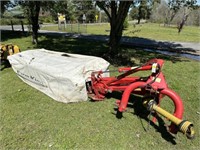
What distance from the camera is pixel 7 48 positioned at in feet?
22.7

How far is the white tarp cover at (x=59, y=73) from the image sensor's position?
14.6 feet

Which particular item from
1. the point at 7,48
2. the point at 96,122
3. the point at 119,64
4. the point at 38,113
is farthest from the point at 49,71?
the point at 119,64

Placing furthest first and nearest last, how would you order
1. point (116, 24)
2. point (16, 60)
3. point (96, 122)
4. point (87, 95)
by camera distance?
1. point (116, 24)
2. point (16, 60)
3. point (87, 95)
4. point (96, 122)

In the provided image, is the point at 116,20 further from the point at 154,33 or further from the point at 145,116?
the point at 154,33

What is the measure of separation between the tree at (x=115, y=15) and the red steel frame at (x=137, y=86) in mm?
3523

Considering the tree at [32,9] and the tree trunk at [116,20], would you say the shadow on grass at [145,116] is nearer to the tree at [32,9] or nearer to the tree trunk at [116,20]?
the tree trunk at [116,20]

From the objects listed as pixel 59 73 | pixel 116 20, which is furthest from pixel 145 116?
pixel 116 20

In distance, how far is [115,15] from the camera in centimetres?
797

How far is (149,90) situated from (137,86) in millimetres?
227

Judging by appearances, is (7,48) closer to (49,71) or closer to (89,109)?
(49,71)

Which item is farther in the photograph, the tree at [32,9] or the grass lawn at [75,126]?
the tree at [32,9]

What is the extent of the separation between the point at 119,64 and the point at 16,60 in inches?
145

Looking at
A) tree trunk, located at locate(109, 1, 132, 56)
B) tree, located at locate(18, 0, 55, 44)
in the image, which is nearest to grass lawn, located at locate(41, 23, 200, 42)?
tree, located at locate(18, 0, 55, 44)

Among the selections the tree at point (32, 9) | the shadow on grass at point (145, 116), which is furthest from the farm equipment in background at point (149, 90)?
the tree at point (32, 9)
